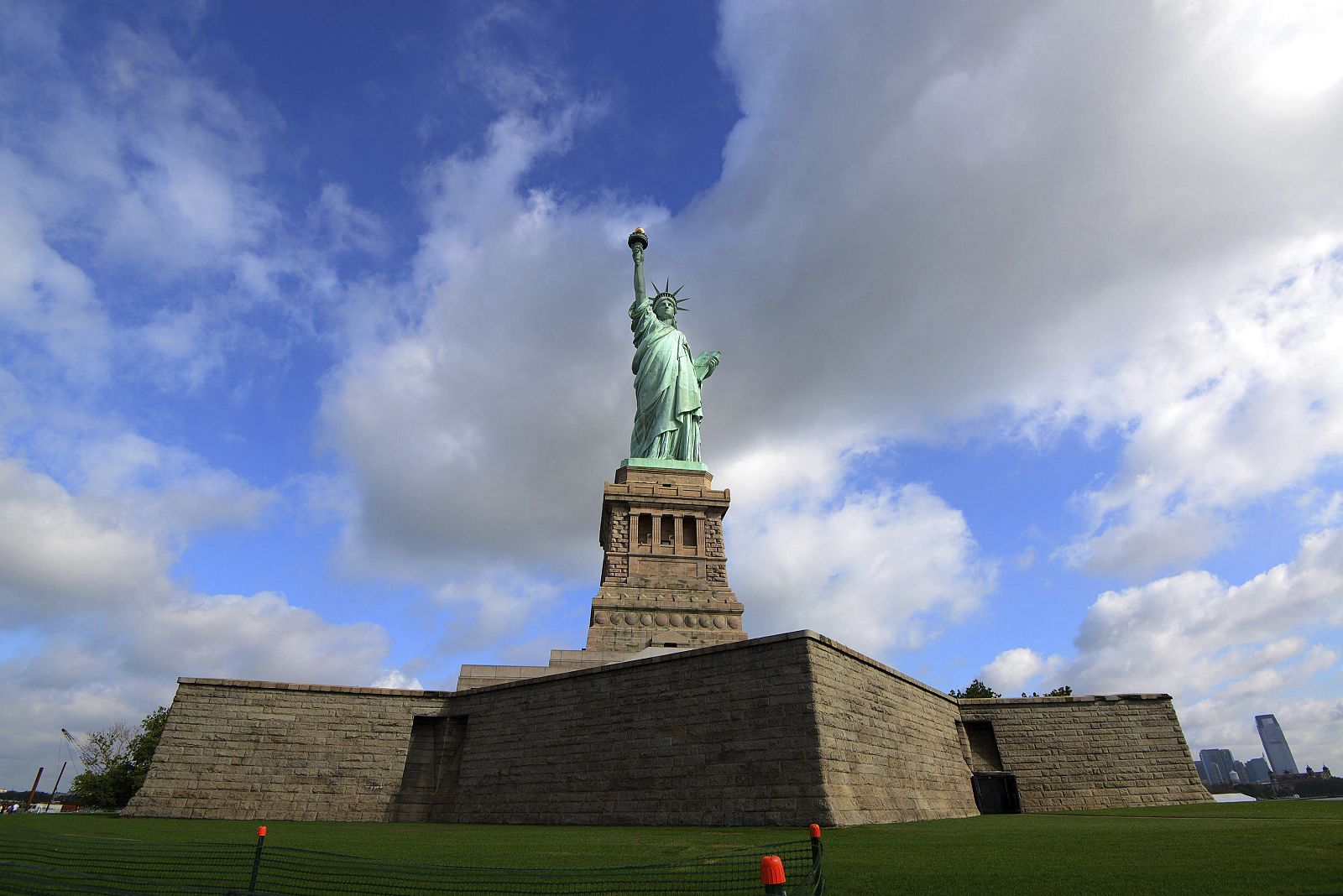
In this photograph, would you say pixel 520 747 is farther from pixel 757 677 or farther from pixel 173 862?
pixel 173 862

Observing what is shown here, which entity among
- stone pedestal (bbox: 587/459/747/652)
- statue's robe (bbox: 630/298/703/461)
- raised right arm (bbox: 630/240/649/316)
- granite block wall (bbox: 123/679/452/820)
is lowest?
granite block wall (bbox: 123/679/452/820)

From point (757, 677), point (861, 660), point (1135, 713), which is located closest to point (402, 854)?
point (757, 677)

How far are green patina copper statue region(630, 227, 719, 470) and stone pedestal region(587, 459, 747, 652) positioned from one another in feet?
5.71

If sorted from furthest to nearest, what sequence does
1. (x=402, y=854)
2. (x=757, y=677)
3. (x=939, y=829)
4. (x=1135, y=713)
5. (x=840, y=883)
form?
(x=1135, y=713)
(x=757, y=677)
(x=939, y=829)
(x=402, y=854)
(x=840, y=883)

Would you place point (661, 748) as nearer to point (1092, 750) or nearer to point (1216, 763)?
point (1092, 750)

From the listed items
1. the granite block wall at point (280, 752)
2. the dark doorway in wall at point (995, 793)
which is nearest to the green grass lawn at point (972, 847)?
the granite block wall at point (280, 752)

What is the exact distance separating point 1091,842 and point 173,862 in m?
11.1

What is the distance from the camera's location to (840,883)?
6.50 meters

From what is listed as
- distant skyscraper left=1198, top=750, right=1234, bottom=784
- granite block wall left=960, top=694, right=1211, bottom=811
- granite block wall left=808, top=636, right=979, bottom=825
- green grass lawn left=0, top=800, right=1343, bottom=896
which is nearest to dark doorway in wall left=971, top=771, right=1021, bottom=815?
granite block wall left=960, top=694, right=1211, bottom=811

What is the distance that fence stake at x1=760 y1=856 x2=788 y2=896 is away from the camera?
3.79m

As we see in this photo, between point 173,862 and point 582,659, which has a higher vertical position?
point 582,659

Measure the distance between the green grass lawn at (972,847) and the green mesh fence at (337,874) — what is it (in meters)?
0.81

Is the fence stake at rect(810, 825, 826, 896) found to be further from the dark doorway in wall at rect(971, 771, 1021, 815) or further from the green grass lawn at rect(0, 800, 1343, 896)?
the dark doorway in wall at rect(971, 771, 1021, 815)

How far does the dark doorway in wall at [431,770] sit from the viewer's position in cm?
1789
